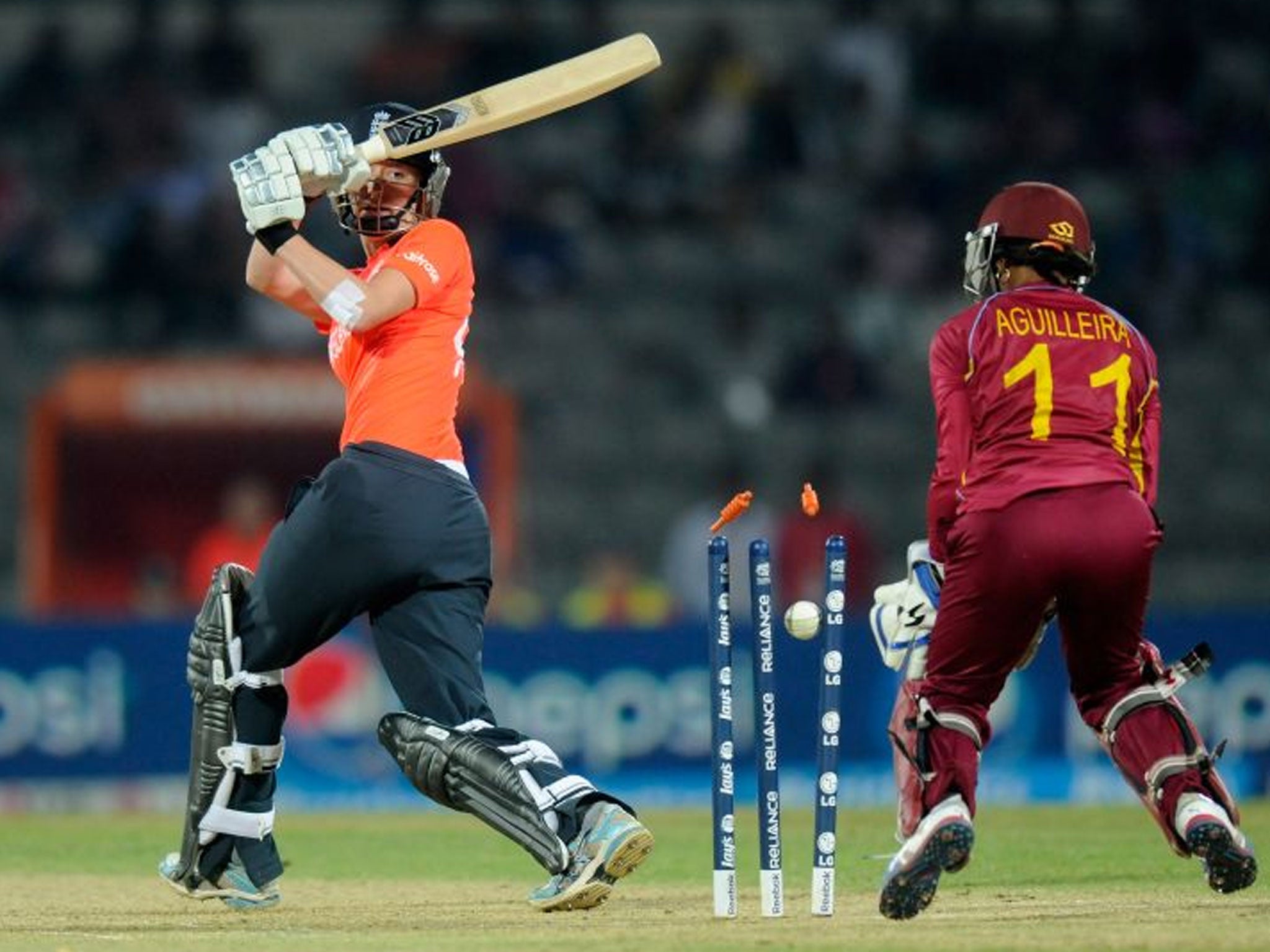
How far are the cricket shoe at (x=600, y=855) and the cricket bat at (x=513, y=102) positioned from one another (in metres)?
1.64

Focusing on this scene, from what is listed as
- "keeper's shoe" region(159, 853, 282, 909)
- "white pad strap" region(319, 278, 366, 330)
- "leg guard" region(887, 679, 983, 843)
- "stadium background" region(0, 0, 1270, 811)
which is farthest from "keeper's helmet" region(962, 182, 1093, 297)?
"stadium background" region(0, 0, 1270, 811)

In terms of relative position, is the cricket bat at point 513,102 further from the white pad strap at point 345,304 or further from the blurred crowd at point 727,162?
the blurred crowd at point 727,162

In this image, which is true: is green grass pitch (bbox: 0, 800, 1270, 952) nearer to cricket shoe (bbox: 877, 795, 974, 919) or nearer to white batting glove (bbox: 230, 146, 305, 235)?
cricket shoe (bbox: 877, 795, 974, 919)

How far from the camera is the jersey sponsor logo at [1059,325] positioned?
5773mm

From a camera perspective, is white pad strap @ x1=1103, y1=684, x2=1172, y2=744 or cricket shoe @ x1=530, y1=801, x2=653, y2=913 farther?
white pad strap @ x1=1103, y1=684, x2=1172, y2=744

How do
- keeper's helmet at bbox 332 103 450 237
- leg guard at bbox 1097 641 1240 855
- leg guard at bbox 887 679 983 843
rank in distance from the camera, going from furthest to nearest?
keeper's helmet at bbox 332 103 450 237
leg guard at bbox 1097 641 1240 855
leg guard at bbox 887 679 983 843

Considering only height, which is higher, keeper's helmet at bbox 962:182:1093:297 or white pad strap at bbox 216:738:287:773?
keeper's helmet at bbox 962:182:1093:297

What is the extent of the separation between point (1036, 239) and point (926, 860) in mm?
1482

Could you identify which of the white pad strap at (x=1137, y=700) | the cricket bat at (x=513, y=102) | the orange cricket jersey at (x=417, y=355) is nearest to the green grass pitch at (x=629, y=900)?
the white pad strap at (x=1137, y=700)

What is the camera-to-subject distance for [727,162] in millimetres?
16031

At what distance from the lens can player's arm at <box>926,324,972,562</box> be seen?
5750 mm

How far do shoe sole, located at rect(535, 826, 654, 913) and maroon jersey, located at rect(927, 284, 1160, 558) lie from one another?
0.96m

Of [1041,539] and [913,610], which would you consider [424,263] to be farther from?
[1041,539]

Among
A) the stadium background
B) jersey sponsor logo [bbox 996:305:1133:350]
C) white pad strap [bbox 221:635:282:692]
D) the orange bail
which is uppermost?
the stadium background
